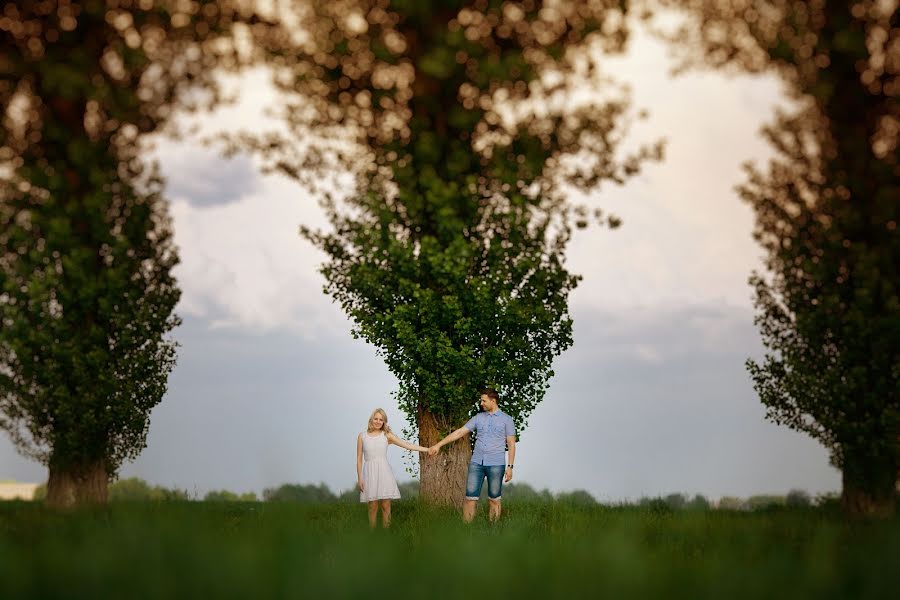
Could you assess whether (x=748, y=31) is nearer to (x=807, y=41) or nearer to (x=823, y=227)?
(x=807, y=41)

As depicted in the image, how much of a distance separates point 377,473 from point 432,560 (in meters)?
7.74

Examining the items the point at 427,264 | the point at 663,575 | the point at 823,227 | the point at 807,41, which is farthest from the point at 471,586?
the point at 807,41

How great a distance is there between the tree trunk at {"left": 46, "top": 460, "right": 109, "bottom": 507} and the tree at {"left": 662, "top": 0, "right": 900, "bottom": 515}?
54.1ft

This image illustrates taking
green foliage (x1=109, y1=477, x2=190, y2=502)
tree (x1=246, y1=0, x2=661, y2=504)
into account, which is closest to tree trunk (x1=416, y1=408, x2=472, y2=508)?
tree (x1=246, y1=0, x2=661, y2=504)

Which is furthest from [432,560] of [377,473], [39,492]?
[39,492]

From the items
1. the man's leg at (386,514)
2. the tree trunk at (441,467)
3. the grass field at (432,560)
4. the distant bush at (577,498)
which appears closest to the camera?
the grass field at (432,560)

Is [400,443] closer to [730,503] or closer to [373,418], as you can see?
[373,418]

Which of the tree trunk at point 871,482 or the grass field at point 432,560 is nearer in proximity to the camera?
the grass field at point 432,560

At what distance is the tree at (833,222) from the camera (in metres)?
19.9

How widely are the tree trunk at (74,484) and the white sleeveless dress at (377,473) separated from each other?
738cm

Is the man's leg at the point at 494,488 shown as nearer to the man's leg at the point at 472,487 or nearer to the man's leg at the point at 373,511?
the man's leg at the point at 472,487

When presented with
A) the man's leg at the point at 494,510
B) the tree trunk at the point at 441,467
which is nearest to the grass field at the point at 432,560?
the man's leg at the point at 494,510

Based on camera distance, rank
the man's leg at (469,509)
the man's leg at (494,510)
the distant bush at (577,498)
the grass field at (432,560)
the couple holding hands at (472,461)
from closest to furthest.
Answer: the grass field at (432,560)
the couple holding hands at (472,461)
the man's leg at (494,510)
the man's leg at (469,509)
the distant bush at (577,498)

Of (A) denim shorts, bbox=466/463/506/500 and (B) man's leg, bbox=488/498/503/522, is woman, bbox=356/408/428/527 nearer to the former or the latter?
(A) denim shorts, bbox=466/463/506/500
